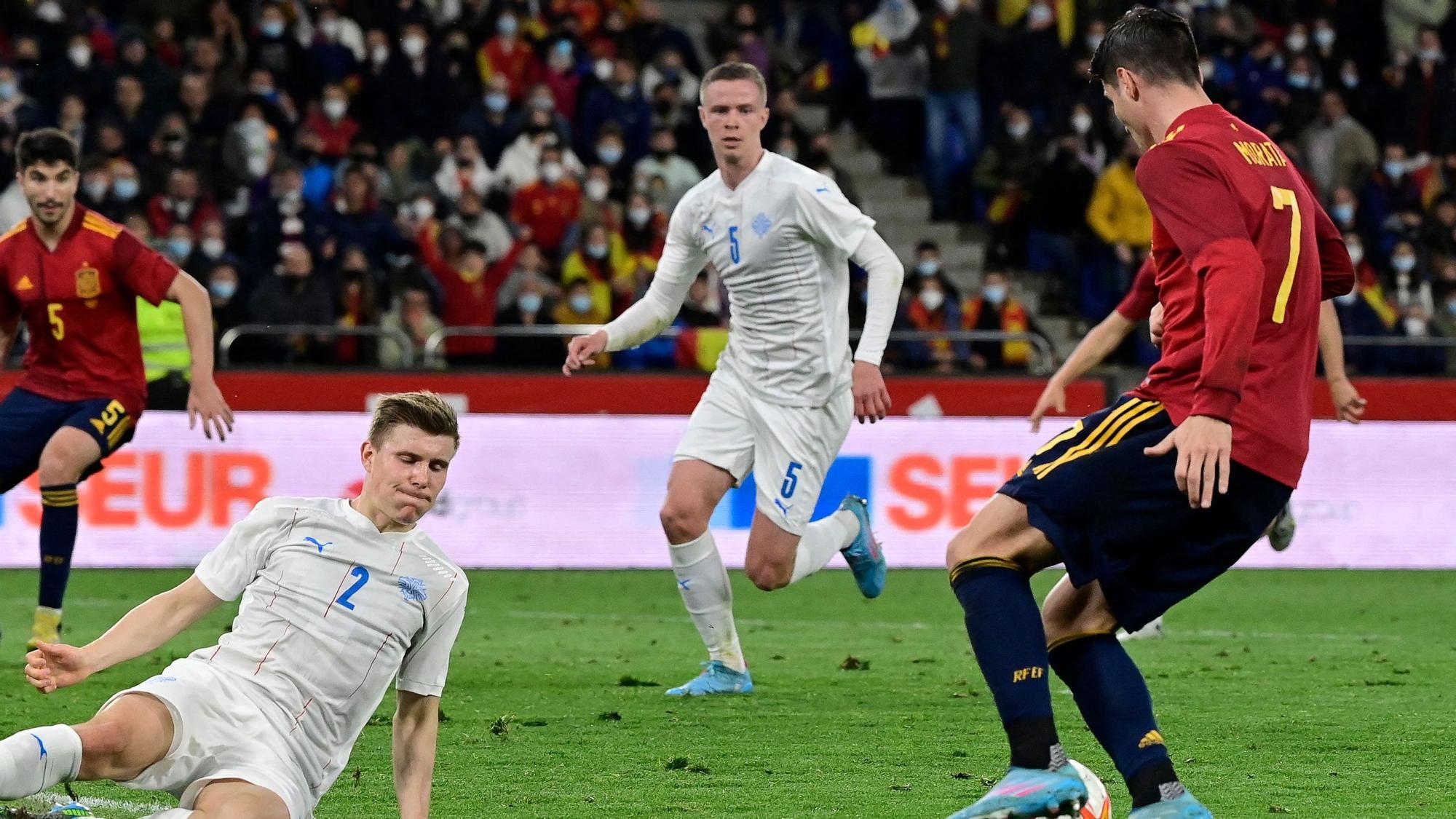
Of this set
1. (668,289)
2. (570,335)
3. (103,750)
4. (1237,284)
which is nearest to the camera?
(103,750)

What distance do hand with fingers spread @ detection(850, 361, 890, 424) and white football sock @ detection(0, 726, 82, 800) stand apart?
11.4 ft

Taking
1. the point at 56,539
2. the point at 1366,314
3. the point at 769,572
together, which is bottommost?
the point at 1366,314

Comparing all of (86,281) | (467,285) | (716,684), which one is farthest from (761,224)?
(467,285)

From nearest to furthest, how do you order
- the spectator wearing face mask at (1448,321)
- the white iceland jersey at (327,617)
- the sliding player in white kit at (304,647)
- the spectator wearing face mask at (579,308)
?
the sliding player in white kit at (304,647) < the white iceland jersey at (327,617) < the spectator wearing face mask at (579,308) < the spectator wearing face mask at (1448,321)

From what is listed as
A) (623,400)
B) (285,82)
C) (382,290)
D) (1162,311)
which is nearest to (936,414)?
(623,400)

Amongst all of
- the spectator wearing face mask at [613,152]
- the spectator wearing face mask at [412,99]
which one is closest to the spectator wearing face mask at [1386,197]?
the spectator wearing face mask at [613,152]

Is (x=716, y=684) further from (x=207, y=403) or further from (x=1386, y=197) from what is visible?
(x=1386, y=197)

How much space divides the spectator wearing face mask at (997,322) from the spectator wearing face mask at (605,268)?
2.56 m

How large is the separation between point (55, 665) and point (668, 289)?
13.6ft

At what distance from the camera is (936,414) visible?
13.4m

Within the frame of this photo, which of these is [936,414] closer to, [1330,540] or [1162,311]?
[1330,540]

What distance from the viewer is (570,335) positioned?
Answer: 13969mm

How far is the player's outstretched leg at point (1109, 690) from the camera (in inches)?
172

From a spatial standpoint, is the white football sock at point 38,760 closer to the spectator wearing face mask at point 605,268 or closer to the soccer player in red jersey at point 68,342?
the soccer player in red jersey at point 68,342
